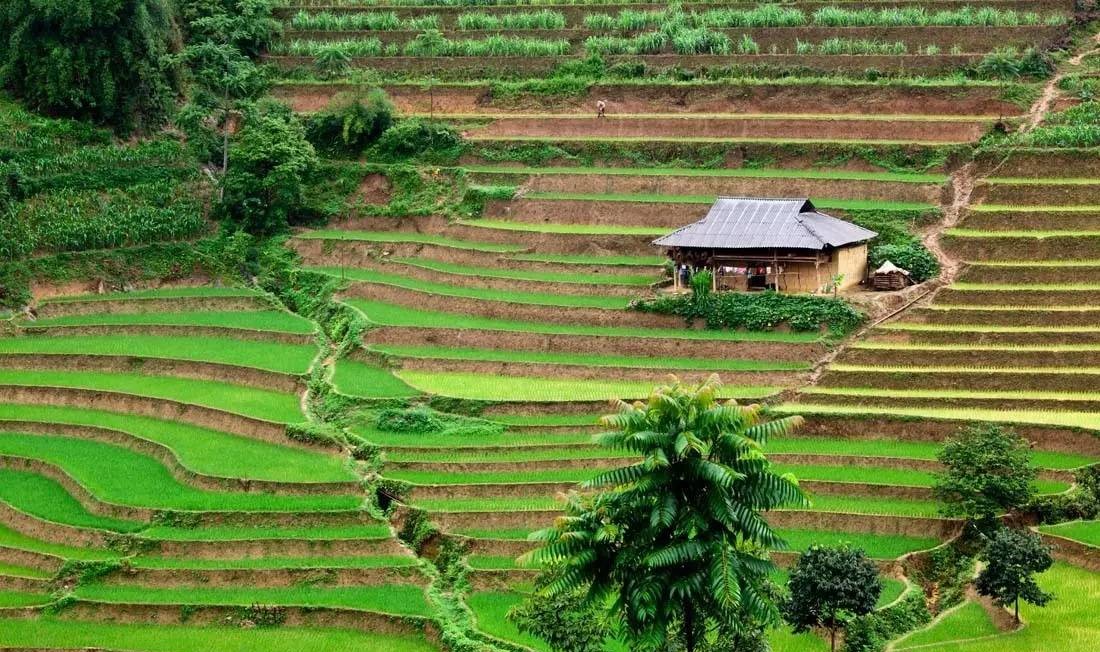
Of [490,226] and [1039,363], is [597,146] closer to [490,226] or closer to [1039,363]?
[490,226]

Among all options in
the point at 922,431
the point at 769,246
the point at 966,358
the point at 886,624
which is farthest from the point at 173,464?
the point at 966,358

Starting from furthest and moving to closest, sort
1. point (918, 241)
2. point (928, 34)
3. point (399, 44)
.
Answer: point (399, 44), point (928, 34), point (918, 241)

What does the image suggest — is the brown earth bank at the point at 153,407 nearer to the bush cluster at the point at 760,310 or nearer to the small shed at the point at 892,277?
the bush cluster at the point at 760,310

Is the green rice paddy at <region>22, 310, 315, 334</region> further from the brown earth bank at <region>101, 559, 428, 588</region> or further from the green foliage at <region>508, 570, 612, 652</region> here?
the green foliage at <region>508, 570, 612, 652</region>

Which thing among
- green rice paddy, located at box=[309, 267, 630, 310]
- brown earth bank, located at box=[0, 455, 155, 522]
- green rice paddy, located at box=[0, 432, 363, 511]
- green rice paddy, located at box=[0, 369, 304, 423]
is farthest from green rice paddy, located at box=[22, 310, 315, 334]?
brown earth bank, located at box=[0, 455, 155, 522]

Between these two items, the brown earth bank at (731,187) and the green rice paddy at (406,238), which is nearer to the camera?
the brown earth bank at (731,187)

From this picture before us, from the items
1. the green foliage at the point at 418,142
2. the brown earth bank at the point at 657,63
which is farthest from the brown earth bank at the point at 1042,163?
the green foliage at the point at 418,142

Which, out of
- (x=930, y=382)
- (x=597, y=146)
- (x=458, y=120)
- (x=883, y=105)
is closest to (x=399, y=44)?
(x=458, y=120)
